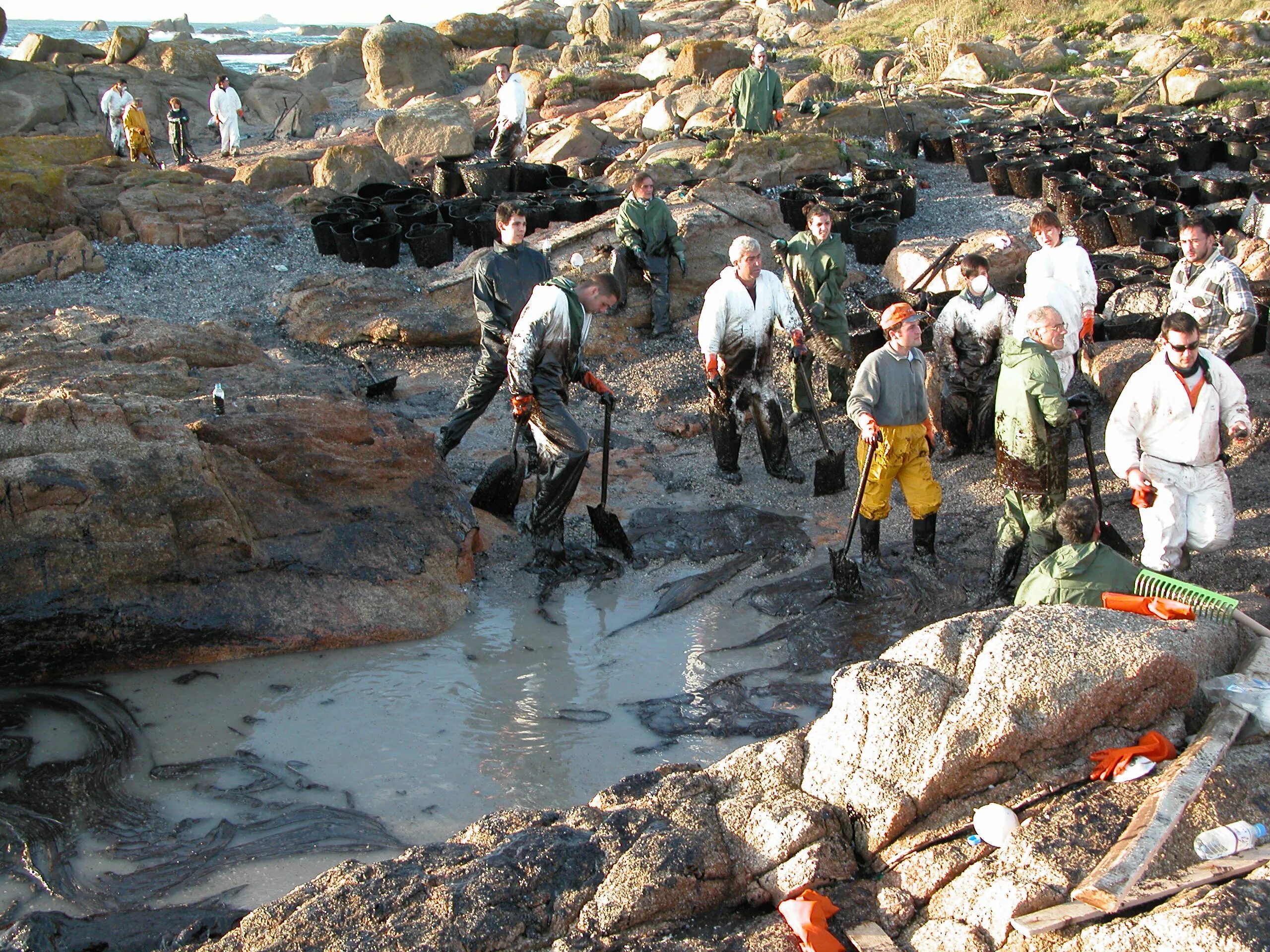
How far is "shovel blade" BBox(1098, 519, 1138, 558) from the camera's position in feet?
18.6

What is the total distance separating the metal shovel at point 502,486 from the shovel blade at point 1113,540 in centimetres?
365

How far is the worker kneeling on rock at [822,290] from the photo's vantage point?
8.55 meters

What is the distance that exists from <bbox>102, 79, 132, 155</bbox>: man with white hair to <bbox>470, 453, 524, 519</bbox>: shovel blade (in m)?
15.2

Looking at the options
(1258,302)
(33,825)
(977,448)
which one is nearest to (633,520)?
(977,448)

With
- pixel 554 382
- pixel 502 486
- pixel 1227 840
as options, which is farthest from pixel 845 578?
pixel 1227 840

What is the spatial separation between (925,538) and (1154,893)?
Answer: 4095mm

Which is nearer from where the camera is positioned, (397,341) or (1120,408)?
(1120,408)

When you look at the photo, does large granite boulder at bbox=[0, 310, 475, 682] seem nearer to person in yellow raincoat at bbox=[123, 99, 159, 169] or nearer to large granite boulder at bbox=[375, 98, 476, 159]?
large granite boulder at bbox=[375, 98, 476, 159]

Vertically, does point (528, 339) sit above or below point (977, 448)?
above

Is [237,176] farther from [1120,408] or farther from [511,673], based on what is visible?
[1120,408]

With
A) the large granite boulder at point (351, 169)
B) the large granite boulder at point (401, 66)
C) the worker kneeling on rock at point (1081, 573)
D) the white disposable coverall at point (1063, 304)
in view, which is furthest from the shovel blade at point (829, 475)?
the large granite boulder at point (401, 66)

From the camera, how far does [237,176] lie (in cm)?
1662

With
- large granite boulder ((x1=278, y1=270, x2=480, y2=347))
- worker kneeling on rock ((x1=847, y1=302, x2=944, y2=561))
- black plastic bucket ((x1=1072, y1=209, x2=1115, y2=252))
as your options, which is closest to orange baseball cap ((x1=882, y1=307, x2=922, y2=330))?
worker kneeling on rock ((x1=847, y1=302, x2=944, y2=561))

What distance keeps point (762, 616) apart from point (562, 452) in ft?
5.30
